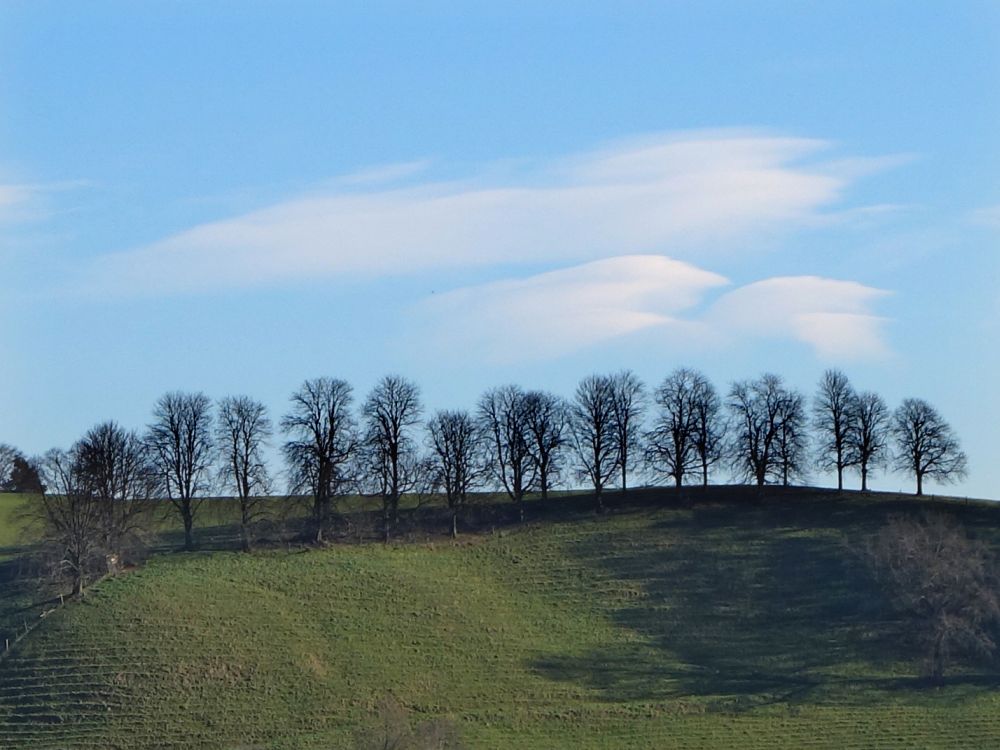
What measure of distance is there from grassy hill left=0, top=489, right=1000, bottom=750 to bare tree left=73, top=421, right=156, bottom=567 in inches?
147

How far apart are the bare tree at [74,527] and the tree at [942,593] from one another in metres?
41.3

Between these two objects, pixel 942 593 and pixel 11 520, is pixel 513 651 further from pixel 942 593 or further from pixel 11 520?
pixel 11 520

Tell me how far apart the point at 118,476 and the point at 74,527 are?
12.9 metres

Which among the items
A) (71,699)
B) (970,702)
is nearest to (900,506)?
(970,702)

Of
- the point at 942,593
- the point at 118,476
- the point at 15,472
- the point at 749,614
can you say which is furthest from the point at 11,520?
the point at 942,593

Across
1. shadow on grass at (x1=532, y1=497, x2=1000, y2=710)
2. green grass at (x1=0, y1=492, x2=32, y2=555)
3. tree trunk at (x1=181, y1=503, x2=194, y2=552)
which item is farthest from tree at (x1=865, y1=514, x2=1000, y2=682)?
green grass at (x1=0, y1=492, x2=32, y2=555)

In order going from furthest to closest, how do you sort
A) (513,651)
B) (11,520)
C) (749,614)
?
(11,520) → (749,614) → (513,651)

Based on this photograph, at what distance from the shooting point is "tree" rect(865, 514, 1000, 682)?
65312mm

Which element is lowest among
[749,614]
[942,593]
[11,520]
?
[749,614]

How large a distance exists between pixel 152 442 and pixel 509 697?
3951 cm

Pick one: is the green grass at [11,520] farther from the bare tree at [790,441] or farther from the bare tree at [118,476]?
the bare tree at [790,441]

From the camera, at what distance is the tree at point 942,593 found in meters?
65.3

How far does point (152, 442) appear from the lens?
304ft

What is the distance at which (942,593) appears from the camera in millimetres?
66312
